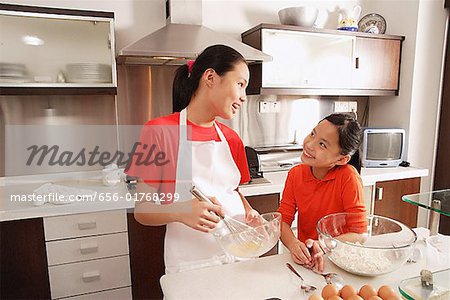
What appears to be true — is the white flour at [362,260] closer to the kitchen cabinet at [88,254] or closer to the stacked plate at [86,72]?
the kitchen cabinet at [88,254]

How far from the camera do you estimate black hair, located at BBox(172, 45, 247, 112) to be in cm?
100

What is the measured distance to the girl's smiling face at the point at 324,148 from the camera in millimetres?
1070

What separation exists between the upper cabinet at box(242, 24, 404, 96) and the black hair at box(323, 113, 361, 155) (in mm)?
1158

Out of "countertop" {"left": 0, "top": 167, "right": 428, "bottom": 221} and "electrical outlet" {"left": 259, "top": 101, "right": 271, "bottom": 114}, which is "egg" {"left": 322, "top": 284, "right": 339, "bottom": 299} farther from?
"electrical outlet" {"left": 259, "top": 101, "right": 271, "bottom": 114}

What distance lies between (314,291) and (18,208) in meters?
1.46

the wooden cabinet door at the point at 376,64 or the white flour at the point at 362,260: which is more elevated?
the wooden cabinet door at the point at 376,64

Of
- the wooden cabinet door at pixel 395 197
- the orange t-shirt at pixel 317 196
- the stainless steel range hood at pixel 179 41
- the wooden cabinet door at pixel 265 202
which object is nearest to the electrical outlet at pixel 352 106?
Answer: the wooden cabinet door at pixel 395 197

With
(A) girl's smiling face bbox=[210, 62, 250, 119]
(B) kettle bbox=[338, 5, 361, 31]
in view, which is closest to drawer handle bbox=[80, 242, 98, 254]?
(A) girl's smiling face bbox=[210, 62, 250, 119]

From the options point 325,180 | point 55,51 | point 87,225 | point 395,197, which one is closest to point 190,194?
point 325,180

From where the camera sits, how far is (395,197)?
2.35 m

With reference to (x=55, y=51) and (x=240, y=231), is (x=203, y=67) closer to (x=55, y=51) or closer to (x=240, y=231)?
(x=240, y=231)

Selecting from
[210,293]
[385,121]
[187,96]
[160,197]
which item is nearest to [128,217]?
[160,197]

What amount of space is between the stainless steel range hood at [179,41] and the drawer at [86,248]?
990mm

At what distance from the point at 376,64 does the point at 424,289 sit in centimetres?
215
